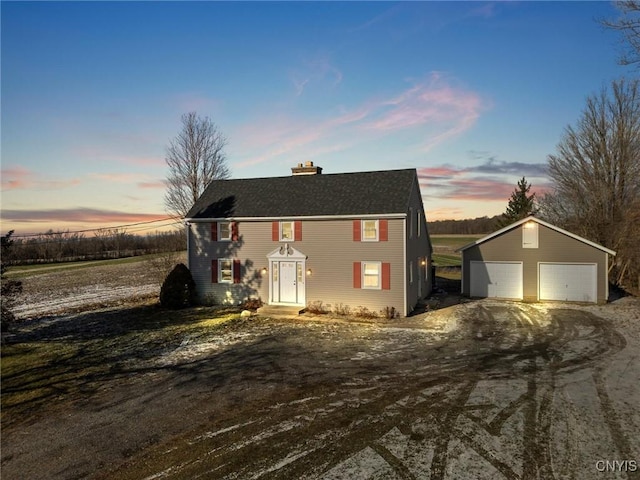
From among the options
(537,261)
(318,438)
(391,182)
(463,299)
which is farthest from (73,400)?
(537,261)

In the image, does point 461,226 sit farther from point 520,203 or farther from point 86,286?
point 86,286

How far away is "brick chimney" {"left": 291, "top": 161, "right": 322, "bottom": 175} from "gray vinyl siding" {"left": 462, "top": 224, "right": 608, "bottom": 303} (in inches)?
410

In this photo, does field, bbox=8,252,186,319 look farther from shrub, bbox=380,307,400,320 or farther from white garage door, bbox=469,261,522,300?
white garage door, bbox=469,261,522,300

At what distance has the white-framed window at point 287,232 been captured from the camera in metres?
20.0

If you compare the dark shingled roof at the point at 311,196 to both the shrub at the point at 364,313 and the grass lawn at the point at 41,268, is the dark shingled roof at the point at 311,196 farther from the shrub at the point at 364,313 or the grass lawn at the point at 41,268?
the grass lawn at the point at 41,268

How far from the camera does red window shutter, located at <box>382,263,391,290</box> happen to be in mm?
18156

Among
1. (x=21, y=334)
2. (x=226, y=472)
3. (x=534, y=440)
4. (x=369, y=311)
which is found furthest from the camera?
(x=369, y=311)

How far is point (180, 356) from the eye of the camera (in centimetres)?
1257

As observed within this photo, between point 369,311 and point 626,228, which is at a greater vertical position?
point 626,228

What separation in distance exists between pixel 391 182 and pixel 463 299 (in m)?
8.35

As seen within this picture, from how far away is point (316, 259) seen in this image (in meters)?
19.5

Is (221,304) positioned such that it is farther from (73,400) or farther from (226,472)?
(226,472)

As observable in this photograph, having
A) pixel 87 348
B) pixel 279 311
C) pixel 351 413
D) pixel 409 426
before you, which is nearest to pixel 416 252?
pixel 279 311

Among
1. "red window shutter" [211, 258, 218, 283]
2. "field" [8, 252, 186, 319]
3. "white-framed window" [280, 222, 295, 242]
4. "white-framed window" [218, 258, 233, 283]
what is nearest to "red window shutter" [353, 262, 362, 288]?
"white-framed window" [280, 222, 295, 242]
